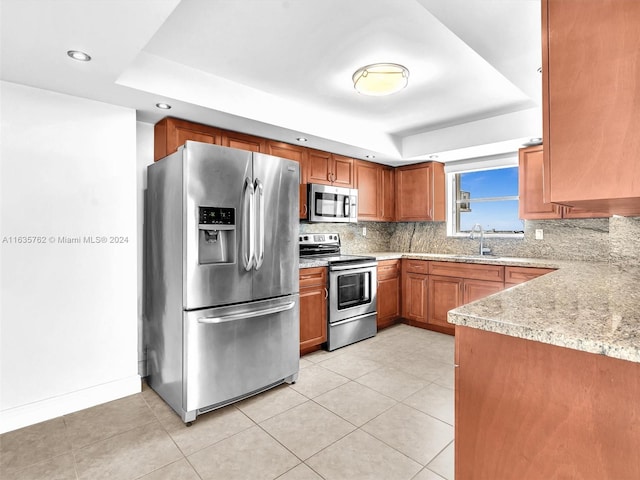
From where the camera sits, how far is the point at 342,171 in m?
4.20

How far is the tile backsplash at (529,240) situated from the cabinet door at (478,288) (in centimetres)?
72

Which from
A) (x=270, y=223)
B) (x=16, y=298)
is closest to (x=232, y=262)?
(x=270, y=223)

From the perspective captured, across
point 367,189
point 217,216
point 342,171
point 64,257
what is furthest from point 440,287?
point 64,257

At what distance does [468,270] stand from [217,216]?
2820mm

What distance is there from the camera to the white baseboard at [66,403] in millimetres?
2170

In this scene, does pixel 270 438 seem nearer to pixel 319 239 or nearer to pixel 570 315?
pixel 570 315

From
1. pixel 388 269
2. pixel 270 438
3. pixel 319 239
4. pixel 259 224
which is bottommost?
pixel 270 438

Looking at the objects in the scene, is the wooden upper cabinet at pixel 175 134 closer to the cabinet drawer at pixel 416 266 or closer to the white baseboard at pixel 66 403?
the white baseboard at pixel 66 403

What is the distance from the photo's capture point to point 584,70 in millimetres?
969

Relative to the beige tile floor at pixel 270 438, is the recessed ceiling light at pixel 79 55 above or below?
above

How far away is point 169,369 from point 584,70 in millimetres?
2750

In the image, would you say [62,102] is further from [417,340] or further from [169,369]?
[417,340]

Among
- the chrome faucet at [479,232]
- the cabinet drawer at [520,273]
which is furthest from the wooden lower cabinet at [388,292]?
the cabinet drawer at [520,273]

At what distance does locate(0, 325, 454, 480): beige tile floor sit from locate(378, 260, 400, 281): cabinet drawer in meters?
1.49
